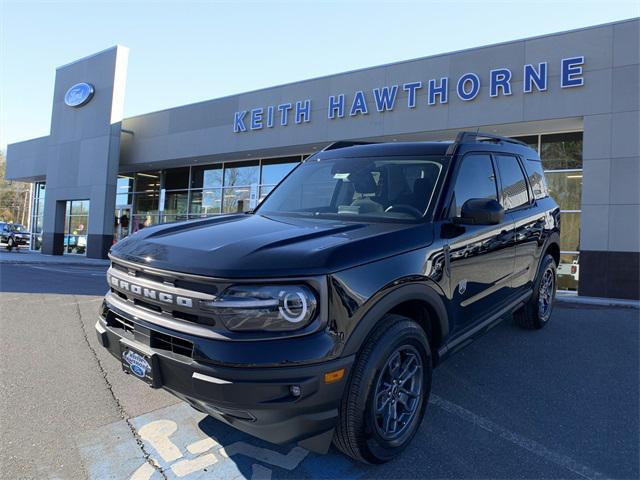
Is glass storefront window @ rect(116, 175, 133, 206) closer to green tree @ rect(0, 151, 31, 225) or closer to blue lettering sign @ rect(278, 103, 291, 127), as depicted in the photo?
blue lettering sign @ rect(278, 103, 291, 127)

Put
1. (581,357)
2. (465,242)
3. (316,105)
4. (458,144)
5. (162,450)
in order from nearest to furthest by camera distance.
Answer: (162,450), (465,242), (458,144), (581,357), (316,105)

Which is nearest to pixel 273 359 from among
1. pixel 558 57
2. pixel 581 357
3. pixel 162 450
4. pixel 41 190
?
pixel 162 450

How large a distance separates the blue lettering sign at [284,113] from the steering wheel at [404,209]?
12.9 m

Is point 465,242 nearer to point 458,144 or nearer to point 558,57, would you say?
point 458,144

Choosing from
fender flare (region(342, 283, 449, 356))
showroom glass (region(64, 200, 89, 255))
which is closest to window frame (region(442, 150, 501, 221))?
fender flare (region(342, 283, 449, 356))

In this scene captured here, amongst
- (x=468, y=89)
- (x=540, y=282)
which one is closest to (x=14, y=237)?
(x=468, y=89)

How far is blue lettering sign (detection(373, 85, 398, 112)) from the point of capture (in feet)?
43.0

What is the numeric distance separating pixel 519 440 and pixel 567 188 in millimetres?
11239

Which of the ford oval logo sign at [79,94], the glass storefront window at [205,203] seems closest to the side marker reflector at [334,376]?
the glass storefront window at [205,203]

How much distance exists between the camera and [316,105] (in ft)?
48.3

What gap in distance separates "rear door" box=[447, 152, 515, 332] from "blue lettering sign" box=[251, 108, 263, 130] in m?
13.2

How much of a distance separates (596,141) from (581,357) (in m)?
7.84

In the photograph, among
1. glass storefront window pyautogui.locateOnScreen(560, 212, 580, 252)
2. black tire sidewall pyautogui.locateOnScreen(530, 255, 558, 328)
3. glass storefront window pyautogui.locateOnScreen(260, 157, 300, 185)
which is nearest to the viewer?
black tire sidewall pyautogui.locateOnScreen(530, 255, 558, 328)

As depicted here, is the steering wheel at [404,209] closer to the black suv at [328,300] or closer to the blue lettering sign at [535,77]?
the black suv at [328,300]
